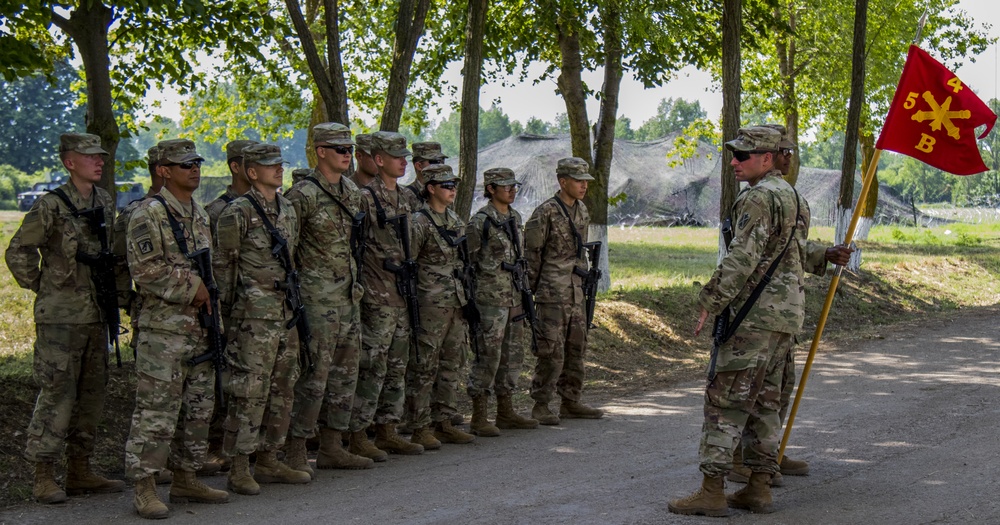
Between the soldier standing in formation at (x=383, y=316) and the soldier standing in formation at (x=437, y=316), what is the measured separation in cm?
20

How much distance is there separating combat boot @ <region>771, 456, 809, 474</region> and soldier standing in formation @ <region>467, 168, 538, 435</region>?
2.56 metres

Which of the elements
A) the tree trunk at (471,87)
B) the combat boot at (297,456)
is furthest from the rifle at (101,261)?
the tree trunk at (471,87)

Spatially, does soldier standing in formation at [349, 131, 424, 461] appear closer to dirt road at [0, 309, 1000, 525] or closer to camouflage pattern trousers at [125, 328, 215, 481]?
dirt road at [0, 309, 1000, 525]

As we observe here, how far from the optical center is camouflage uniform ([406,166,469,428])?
8.59 meters

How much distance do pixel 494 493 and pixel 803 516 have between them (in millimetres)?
1940

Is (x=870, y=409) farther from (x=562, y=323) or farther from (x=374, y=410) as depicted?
(x=374, y=410)

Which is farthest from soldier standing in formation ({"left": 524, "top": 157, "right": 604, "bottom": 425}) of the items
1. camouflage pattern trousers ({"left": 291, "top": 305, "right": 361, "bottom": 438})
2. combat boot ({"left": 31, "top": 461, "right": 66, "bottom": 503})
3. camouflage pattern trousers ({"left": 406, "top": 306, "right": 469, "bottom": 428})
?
combat boot ({"left": 31, "top": 461, "right": 66, "bottom": 503})

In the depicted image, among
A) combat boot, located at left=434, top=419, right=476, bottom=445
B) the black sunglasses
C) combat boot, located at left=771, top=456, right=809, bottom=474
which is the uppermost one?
the black sunglasses

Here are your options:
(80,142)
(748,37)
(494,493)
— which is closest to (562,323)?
(494,493)

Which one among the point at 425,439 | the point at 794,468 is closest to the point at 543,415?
the point at 425,439

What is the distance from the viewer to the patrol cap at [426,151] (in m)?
9.12

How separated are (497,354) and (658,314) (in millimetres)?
6506

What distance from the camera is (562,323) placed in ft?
31.7

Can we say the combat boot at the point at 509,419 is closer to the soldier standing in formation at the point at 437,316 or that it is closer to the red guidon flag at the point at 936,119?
the soldier standing in formation at the point at 437,316
